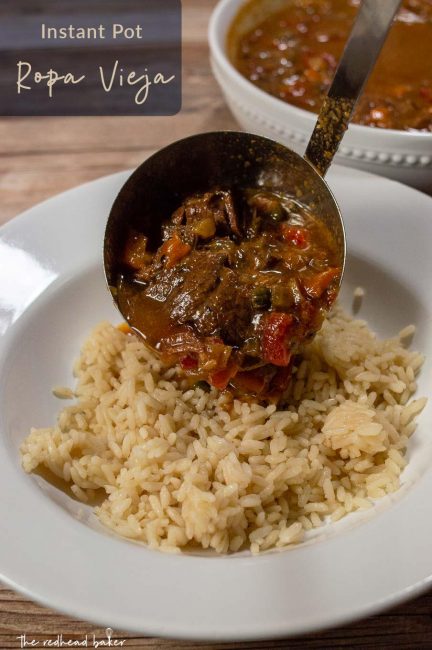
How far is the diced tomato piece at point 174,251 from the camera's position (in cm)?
297

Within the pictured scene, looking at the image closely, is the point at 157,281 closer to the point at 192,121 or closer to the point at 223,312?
the point at 223,312

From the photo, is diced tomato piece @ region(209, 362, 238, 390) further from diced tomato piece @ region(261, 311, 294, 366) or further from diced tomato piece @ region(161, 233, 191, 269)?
diced tomato piece @ region(161, 233, 191, 269)

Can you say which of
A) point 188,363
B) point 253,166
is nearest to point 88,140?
point 253,166

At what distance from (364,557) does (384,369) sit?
1.08 meters

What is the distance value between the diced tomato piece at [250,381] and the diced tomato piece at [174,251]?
55 centimetres

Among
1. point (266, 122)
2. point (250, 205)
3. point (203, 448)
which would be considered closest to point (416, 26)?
point (266, 122)

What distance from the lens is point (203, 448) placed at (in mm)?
2846

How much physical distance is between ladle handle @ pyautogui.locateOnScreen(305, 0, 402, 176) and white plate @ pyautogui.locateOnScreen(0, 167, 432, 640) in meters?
0.45

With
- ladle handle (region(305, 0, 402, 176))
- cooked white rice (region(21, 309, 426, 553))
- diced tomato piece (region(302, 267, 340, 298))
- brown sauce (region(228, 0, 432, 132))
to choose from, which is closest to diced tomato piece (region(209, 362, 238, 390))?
cooked white rice (region(21, 309, 426, 553))

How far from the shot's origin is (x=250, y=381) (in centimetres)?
288

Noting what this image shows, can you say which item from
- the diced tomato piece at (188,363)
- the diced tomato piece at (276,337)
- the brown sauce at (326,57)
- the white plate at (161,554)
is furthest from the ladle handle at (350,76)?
the diced tomato piece at (188,363)

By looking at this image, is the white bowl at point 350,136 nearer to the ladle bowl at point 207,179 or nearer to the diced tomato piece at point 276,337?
the ladle bowl at point 207,179

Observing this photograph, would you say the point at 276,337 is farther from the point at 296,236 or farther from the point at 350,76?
the point at 350,76

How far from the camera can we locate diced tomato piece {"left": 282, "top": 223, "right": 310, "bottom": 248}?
3094 millimetres
